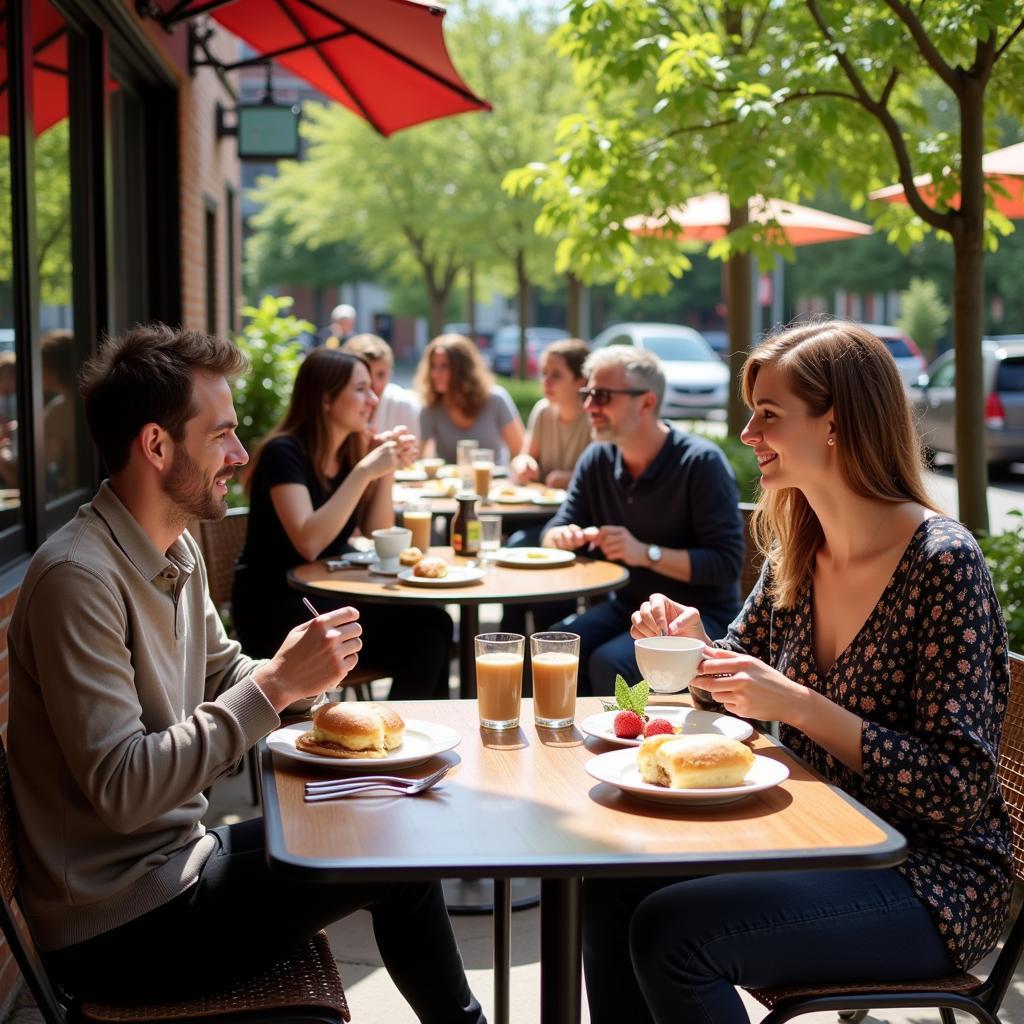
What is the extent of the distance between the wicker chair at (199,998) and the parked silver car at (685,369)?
19.8m

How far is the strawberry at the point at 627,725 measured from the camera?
2633 mm

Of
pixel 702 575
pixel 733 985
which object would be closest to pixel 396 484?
pixel 702 575

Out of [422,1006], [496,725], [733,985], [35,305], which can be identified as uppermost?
[35,305]

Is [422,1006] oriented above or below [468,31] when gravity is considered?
below

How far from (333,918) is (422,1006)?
35 centimetres


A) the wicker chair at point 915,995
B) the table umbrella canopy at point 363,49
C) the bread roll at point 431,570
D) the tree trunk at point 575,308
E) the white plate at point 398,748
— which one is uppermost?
the table umbrella canopy at point 363,49

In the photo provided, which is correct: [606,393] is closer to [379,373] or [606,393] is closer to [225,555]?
[225,555]

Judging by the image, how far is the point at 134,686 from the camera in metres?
2.42

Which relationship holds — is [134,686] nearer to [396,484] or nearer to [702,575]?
[702,575]

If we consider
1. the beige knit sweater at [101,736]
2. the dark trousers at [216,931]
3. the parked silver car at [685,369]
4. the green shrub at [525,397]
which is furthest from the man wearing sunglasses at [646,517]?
the parked silver car at [685,369]

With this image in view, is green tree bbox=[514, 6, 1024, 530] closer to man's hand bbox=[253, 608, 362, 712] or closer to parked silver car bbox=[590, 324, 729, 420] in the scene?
man's hand bbox=[253, 608, 362, 712]

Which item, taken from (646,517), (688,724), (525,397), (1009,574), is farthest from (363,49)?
(525,397)

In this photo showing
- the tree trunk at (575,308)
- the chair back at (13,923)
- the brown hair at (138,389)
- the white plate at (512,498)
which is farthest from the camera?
the tree trunk at (575,308)

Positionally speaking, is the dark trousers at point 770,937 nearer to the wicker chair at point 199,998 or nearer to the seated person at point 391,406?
the wicker chair at point 199,998
